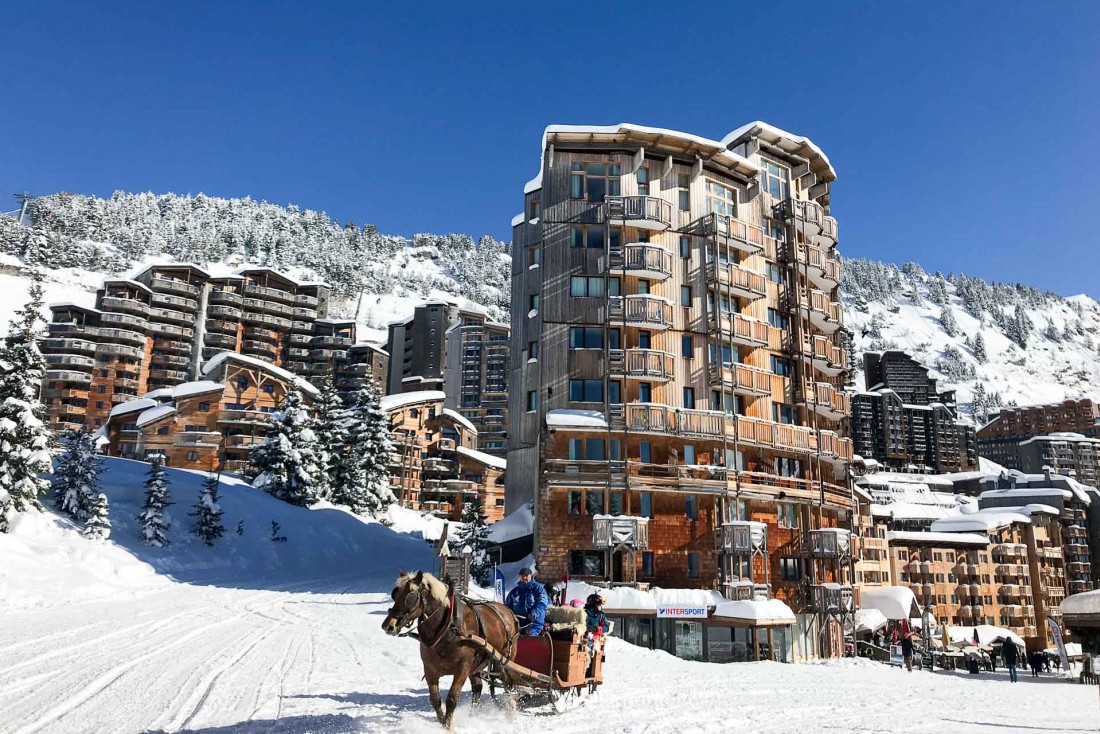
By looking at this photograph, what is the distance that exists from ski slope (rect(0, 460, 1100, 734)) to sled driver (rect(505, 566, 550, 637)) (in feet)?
4.77

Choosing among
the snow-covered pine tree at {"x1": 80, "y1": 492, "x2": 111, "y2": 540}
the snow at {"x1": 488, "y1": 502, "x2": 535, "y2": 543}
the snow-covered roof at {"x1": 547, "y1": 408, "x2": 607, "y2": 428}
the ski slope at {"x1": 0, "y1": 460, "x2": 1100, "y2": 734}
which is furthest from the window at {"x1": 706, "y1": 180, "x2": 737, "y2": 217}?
the snow-covered pine tree at {"x1": 80, "y1": 492, "x2": 111, "y2": 540}

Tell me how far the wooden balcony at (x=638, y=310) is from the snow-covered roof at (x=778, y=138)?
39.1 feet

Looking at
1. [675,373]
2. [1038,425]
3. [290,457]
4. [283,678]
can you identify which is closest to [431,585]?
[283,678]

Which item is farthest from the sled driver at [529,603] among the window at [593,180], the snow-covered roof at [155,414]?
the snow-covered roof at [155,414]

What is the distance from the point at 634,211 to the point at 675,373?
8342 millimetres

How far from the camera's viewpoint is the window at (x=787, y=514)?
3984 centimetres

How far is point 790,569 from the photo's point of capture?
130 feet

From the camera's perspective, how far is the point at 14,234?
156 metres

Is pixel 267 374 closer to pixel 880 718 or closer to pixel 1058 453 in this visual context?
pixel 880 718

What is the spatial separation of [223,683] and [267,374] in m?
73.4

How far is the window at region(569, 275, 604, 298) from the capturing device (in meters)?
39.1

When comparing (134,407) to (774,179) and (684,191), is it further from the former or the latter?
(774,179)

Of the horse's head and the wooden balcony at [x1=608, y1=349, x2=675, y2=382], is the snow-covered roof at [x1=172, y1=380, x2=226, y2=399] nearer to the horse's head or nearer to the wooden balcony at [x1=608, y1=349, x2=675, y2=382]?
the wooden balcony at [x1=608, y1=349, x2=675, y2=382]

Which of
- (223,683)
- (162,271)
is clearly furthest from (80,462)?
(162,271)
